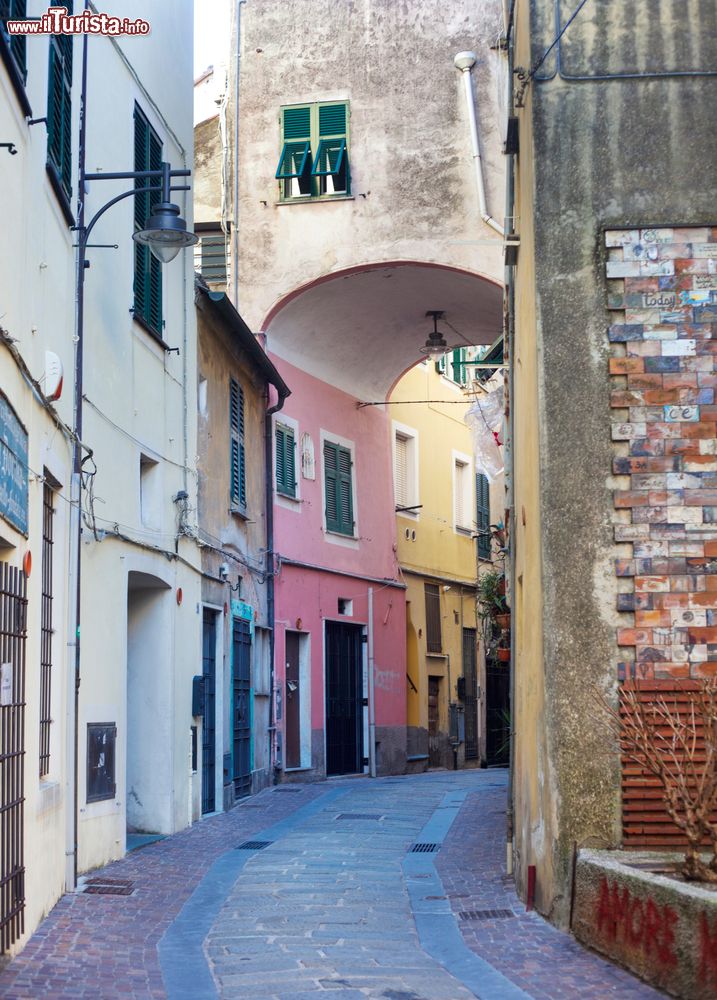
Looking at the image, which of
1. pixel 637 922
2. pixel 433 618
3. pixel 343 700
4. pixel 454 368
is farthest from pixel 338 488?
pixel 637 922

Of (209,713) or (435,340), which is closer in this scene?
(209,713)

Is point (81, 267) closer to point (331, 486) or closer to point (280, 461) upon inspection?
point (280, 461)

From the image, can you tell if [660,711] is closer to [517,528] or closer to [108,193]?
[517,528]

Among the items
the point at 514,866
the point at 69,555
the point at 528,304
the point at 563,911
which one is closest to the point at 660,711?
the point at 563,911

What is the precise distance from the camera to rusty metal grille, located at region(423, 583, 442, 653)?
26391 millimetres

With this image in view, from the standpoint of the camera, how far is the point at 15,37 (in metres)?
7.70

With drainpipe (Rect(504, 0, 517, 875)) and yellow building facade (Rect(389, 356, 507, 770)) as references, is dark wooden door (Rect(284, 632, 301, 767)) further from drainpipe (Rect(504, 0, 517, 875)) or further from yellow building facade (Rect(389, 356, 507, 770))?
drainpipe (Rect(504, 0, 517, 875))

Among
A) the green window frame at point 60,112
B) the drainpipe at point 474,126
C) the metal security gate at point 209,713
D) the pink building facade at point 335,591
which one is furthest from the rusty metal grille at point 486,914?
the drainpipe at point 474,126

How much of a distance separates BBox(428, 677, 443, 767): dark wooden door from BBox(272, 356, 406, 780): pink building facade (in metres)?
1.86

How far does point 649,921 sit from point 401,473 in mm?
19556

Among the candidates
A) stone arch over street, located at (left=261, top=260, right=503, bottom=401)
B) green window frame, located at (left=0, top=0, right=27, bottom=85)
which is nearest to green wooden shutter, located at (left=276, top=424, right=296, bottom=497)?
stone arch over street, located at (left=261, top=260, right=503, bottom=401)

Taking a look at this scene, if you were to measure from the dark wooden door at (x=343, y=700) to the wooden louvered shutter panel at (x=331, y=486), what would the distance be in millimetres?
1650

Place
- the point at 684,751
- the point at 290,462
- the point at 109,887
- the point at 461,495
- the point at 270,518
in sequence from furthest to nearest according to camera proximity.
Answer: the point at 461,495
the point at 290,462
the point at 270,518
the point at 109,887
the point at 684,751

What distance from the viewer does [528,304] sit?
31.2 feet
